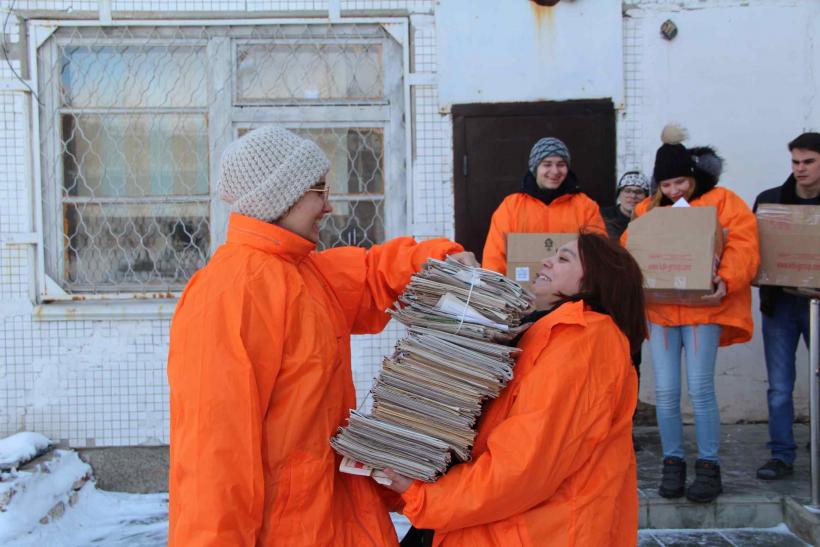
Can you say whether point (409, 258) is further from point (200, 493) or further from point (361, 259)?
point (200, 493)

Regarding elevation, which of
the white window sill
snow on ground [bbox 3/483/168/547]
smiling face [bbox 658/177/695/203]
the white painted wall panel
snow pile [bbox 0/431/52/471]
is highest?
the white painted wall panel

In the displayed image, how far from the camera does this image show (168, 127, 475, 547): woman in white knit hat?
1.67m

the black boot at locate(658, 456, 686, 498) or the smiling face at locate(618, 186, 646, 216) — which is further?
the smiling face at locate(618, 186, 646, 216)

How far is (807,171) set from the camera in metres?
3.97

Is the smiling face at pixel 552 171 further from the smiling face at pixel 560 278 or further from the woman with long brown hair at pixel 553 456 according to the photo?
the woman with long brown hair at pixel 553 456

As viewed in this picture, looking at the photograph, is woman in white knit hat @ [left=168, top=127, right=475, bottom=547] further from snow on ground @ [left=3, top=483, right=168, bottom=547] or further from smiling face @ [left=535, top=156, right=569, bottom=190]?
snow on ground @ [left=3, top=483, right=168, bottom=547]

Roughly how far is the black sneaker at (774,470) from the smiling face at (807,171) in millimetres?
1460

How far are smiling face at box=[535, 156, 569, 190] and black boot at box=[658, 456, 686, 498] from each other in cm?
155

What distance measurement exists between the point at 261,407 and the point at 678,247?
8.22 feet

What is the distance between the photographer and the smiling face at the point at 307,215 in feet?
6.44

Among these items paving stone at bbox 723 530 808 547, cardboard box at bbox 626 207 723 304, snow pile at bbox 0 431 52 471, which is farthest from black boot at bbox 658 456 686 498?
snow pile at bbox 0 431 52 471

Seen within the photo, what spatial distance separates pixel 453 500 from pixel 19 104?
4.33 m

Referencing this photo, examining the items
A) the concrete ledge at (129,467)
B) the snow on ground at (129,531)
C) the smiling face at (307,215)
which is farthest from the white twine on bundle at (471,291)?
the concrete ledge at (129,467)

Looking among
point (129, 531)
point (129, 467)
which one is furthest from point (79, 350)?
point (129, 531)
